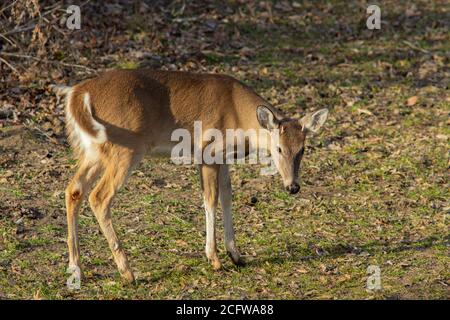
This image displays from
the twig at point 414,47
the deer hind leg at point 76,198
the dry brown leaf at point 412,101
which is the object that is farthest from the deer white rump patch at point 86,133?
the twig at point 414,47

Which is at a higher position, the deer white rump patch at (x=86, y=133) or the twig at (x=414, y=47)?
the deer white rump patch at (x=86, y=133)

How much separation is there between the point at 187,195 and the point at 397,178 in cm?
248

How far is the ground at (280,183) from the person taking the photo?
827 cm

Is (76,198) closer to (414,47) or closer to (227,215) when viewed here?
(227,215)

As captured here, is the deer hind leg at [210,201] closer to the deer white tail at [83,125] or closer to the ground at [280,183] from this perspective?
the ground at [280,183]

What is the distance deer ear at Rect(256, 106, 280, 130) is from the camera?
855 centimetres

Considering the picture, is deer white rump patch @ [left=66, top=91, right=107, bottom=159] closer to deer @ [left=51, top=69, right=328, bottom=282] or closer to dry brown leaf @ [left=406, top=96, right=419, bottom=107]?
deer @ [left=51, top=69, right=328, bottom=282]

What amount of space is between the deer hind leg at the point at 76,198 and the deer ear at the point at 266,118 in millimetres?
1520

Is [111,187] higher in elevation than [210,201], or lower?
higher

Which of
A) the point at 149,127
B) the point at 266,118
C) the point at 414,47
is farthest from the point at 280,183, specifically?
the point at 414,47

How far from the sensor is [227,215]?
28.9ft

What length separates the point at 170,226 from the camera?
9508 millimetres

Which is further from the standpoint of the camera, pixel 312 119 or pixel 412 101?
pixel 412 101

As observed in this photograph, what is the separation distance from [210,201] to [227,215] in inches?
10.8
